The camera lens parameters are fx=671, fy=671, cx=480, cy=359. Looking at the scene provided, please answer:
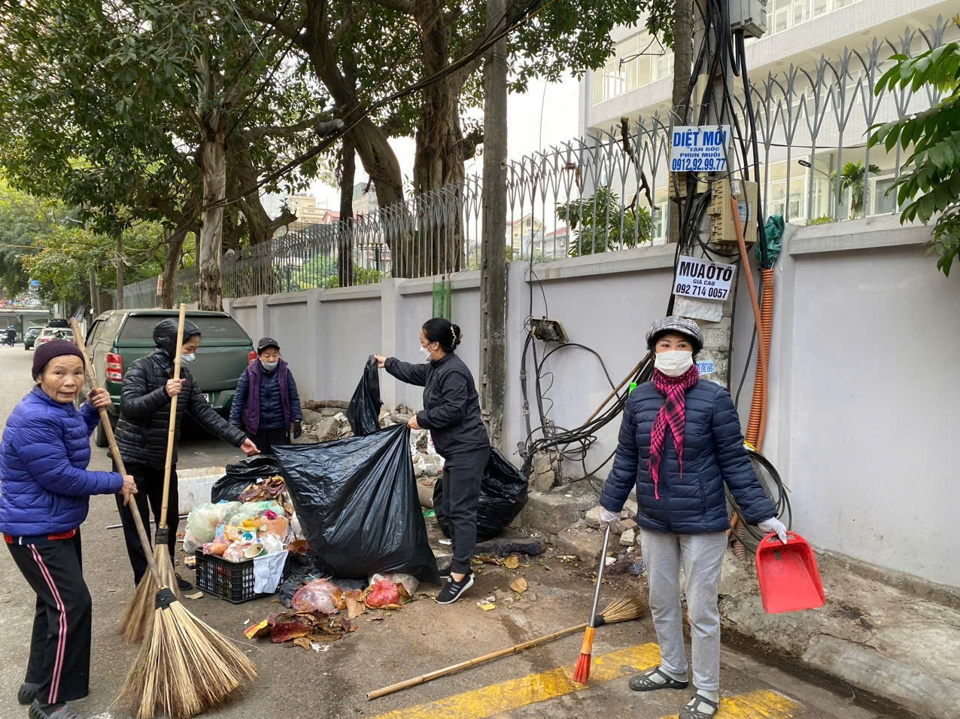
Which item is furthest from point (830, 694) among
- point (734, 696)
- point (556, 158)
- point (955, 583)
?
point (556, 158)

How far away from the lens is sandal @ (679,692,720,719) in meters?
2.70

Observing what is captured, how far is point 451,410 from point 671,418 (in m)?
1.60

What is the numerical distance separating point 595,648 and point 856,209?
9.27ft

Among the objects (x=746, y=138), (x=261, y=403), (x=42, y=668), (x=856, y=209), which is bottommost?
(x=42, y=668)

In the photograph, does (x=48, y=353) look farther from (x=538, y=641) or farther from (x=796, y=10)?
(x=796, y=10)

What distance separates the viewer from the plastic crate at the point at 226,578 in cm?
385

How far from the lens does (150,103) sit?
6625 mm

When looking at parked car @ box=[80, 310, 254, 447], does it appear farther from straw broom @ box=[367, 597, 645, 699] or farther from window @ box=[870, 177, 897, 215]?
window @ box=[870, 177, 897, 215]

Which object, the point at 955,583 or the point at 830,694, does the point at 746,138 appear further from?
the point at 830,694

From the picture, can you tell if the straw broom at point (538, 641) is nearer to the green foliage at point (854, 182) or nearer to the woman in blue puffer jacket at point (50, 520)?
the woman in blue puffer jacket at point (50, 520)

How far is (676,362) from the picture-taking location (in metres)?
2.73

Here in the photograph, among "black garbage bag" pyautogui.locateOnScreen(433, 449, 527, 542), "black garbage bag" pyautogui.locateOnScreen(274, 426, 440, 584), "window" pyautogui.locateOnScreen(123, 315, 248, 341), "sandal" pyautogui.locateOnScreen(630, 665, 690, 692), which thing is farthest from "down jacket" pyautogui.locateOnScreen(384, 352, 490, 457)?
"window" pyautogui.locateOnScreen(123, 315, 248, 341)

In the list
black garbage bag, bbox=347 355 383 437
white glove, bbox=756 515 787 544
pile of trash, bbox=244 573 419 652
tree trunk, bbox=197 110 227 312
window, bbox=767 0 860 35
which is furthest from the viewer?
window, bbox=767 0 860 35

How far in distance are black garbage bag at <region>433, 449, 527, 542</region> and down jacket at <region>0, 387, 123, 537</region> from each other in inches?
101
